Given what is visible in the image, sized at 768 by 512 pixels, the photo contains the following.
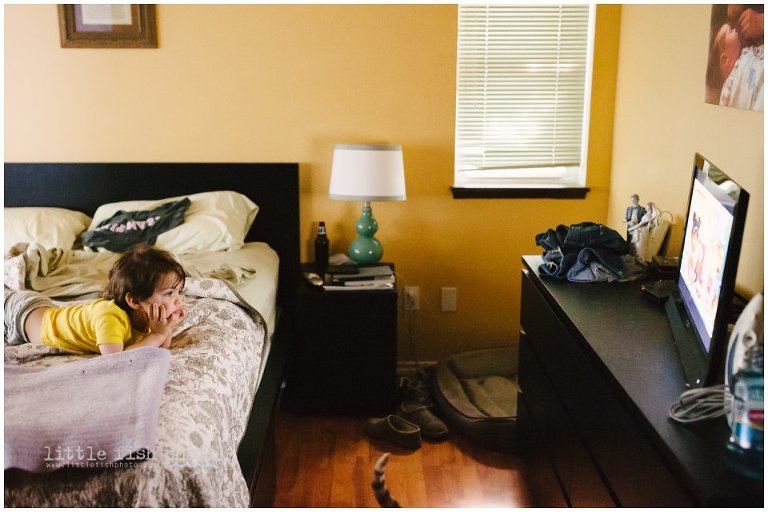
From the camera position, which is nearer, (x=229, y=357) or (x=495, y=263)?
(x=229, y=357)

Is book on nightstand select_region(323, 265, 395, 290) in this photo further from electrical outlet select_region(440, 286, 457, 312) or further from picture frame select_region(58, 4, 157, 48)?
picture frame select_region(58, 4, 157, 48)

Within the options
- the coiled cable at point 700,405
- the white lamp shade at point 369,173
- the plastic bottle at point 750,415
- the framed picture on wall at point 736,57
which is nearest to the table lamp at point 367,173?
the white lamp shade at point 369,173

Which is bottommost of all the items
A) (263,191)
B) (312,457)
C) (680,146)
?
(312,457)

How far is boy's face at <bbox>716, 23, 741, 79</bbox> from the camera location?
1873 millimetres

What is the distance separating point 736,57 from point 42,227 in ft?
8.40

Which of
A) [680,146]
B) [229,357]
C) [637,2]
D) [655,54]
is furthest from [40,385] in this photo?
[637,2]

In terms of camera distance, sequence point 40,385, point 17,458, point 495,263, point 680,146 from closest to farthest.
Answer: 1. point 17,458
2. point 40,385
3. point 680,146
4. point 495,263

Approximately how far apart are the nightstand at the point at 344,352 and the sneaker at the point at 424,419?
80 mm

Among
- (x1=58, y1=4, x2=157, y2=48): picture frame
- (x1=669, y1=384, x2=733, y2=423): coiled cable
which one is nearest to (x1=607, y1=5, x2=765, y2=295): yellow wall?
(x1=669, y1=384, x2=733, y2=423): coiled cable

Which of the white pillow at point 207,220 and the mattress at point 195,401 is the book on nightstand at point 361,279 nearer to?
the mattress at point 195,401

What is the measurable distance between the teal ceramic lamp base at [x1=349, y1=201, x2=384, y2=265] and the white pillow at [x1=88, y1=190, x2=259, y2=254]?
473 mm

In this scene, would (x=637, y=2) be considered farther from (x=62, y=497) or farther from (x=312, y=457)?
(x=62, y=497)

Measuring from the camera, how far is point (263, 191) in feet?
9.89

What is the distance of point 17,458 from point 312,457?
142cm
